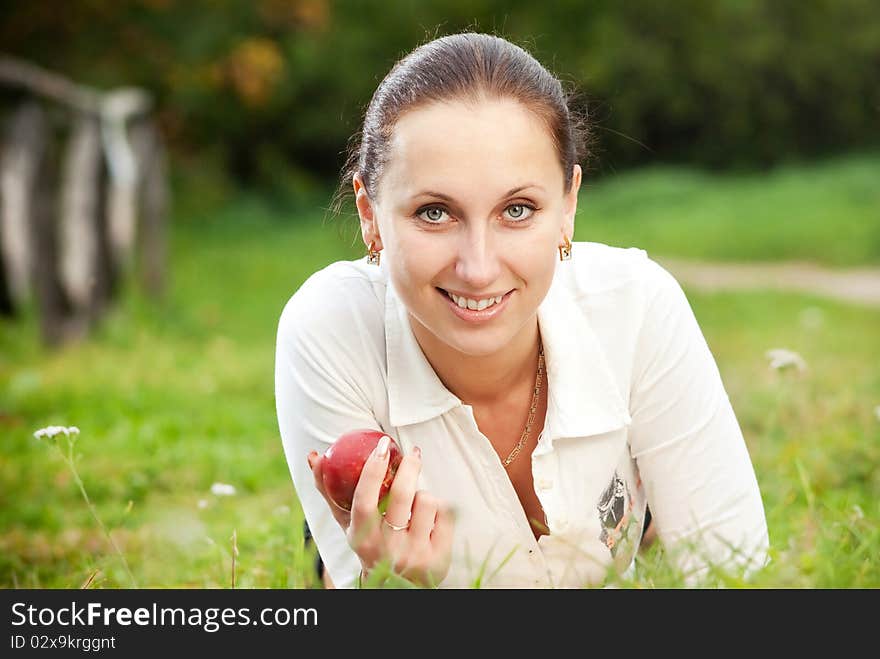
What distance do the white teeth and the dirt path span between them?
836 cm

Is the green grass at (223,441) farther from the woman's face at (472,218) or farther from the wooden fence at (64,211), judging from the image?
the woman's face at (472,218)

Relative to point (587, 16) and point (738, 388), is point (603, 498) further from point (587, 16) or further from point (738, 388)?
point (587, 16)

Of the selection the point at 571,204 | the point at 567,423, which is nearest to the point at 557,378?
the point at 567,423

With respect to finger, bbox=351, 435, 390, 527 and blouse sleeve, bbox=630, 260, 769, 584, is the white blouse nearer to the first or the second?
blouse sleeve, bbox=630, 260, 769, 584

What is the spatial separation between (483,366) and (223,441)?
2814mm

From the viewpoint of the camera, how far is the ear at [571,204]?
8.61ft

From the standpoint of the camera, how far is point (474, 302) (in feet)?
7.84

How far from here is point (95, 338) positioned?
7.98 metres

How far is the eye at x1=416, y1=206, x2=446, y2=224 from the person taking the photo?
7.78ft

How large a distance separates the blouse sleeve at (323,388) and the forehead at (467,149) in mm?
417

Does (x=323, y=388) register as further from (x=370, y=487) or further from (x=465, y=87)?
(x=465, y=87)

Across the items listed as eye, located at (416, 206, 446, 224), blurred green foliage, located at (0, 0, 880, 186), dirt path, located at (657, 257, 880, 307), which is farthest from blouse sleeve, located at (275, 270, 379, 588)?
blurred green foliage, located at (0, 0, 880, 186)

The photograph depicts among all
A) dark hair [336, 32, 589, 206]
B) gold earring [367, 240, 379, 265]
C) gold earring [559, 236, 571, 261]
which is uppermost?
dark hair [336, 32, 589, 206]

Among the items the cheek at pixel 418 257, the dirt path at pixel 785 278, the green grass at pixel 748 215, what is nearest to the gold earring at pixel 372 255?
the cheek at pixel 418 257
